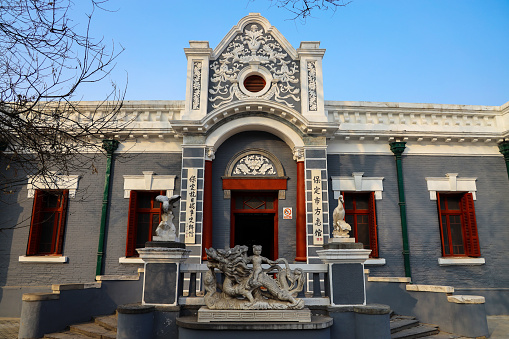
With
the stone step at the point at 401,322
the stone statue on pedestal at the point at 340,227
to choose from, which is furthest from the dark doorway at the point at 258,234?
the stone statue on pedestal at the point at 340,227

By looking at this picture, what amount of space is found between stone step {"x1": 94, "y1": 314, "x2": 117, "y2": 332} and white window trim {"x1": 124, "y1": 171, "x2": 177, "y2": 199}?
3767mm

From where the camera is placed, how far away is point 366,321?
629cm

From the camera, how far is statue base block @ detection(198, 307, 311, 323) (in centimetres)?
603

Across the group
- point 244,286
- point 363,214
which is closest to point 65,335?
point 244,286

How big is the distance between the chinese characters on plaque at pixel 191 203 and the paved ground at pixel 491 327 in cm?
443

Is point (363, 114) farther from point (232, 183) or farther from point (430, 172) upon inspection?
point (232, 183)

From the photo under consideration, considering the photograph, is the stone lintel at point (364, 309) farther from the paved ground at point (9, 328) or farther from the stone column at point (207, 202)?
the paved ground at point (9, 328)

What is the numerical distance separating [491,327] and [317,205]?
523cm

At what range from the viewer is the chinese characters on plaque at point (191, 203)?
388 inches

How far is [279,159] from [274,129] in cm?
97

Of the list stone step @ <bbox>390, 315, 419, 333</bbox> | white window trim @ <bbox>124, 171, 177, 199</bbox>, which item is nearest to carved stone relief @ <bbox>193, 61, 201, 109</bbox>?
white window trim @ <bbox>124, 171, 177, 199</bbox>

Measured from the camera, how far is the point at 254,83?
11281 mm

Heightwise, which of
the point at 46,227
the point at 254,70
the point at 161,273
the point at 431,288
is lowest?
the point at 431,288

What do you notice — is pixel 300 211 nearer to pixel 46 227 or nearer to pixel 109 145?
pixel 109 145
